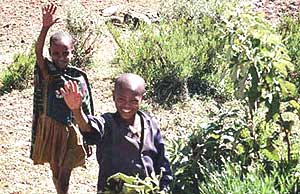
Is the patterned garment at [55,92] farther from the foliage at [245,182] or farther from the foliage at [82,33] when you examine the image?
the foliage at [82,33]

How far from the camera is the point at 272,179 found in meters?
2.82

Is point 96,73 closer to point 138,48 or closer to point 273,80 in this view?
point 138,48

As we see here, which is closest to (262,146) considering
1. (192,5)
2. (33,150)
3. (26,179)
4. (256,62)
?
(256,62)

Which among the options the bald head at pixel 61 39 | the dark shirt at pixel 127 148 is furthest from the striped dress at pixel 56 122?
the dark shirt at pixel 127 148

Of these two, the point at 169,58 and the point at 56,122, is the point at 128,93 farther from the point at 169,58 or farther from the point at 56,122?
the point at 169,58

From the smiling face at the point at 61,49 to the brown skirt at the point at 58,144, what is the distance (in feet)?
1.11

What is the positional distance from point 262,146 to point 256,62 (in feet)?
1.62

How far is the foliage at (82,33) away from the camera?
6.52m

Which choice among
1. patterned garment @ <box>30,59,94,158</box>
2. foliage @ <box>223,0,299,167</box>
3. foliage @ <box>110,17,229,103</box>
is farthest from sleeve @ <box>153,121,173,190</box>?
foliage @ <box>110,17,229,103</box>

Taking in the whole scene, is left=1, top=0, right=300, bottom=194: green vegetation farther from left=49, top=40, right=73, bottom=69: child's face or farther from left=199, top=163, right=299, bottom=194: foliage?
left=49, top=40, right=73, bottom=69: child's face

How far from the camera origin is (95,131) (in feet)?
8.80

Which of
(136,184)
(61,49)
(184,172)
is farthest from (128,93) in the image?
(61,49)

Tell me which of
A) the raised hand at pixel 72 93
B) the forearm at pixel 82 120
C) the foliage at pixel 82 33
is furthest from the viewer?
the foliage at pixel 82 33

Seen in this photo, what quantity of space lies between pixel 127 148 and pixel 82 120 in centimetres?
27
